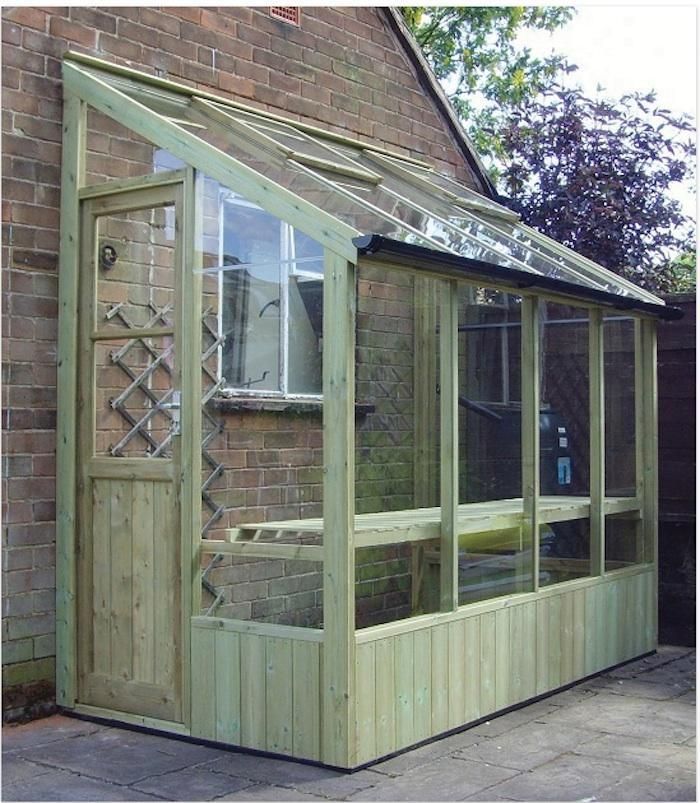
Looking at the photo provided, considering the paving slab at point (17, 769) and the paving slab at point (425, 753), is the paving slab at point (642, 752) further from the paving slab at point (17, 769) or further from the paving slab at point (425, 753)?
the paving slab at point (17, 769)

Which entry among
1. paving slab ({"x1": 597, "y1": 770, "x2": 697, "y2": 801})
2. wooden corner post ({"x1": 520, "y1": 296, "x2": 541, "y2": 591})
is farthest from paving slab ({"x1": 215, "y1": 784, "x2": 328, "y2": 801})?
wooden corner post ({"x1": 520, "y1": 296, "x2": 541, "y2": 591})

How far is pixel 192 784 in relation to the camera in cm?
452

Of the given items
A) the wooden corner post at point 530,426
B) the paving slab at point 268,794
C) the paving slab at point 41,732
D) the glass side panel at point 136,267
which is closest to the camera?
the paving slab at point 268,794

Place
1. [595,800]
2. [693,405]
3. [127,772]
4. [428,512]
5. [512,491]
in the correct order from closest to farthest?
[595,800], [127,772], [428,512], [512,491], [693,405]

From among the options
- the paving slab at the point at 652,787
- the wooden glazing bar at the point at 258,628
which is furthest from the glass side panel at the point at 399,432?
the paving slab at the point at 652,787

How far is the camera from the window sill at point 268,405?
17.0ft

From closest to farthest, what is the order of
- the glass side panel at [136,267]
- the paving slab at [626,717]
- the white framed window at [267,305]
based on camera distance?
the white framed window at [267,305], the glass side panel at [136,267], the paving slab at [626,717]

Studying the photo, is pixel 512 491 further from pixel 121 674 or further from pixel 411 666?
pixel 121 674

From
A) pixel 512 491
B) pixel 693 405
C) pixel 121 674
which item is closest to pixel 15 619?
pixel 121 674

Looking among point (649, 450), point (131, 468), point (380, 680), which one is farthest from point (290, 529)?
point (649, 450)

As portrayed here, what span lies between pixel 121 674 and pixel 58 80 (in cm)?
293

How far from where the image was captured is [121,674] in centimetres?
540

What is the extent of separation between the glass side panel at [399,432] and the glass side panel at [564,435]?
3.36ft

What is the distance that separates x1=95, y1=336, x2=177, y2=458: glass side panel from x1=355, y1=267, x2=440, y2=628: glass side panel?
0.92m
